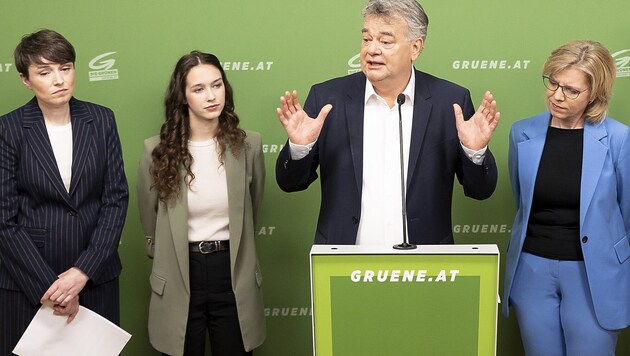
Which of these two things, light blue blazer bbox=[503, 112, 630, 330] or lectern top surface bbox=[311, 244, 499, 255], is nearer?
lectern top surface bbox=[311, 244, 499, 255]

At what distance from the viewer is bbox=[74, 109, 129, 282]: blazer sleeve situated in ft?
9.62

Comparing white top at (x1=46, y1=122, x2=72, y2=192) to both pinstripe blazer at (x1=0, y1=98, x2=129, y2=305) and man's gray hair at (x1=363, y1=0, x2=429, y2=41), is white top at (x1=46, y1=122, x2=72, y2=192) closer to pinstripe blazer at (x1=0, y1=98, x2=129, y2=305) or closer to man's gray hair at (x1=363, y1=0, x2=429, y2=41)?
pinstripe blazer at (x1=0, y1=98, x2=129, y2=305)

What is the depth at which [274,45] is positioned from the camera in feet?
12.2

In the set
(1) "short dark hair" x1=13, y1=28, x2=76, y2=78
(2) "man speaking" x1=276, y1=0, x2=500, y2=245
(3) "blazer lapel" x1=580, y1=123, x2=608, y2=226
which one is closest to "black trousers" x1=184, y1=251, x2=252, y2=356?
(2) "man speaking" x1=276, y1=0, x2=500, y2=245

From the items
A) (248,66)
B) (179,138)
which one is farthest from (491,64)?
(179,138)

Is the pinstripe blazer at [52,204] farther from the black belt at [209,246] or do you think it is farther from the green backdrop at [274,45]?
the green backdrop at [274,45]

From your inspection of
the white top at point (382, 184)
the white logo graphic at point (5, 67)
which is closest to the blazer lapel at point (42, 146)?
the white logo graphic at point (5, 67)

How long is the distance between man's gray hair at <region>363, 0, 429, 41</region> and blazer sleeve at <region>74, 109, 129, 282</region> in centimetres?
106

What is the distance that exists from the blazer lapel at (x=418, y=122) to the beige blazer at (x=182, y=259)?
0.73 m

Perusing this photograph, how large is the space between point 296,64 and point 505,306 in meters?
1.44

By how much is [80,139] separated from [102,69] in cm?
88

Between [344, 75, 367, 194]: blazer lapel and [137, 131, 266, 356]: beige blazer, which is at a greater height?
[344, 75, 367, 194]: blazer lapel

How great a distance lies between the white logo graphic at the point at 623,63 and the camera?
368cm

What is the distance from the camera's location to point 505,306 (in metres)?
3.09
